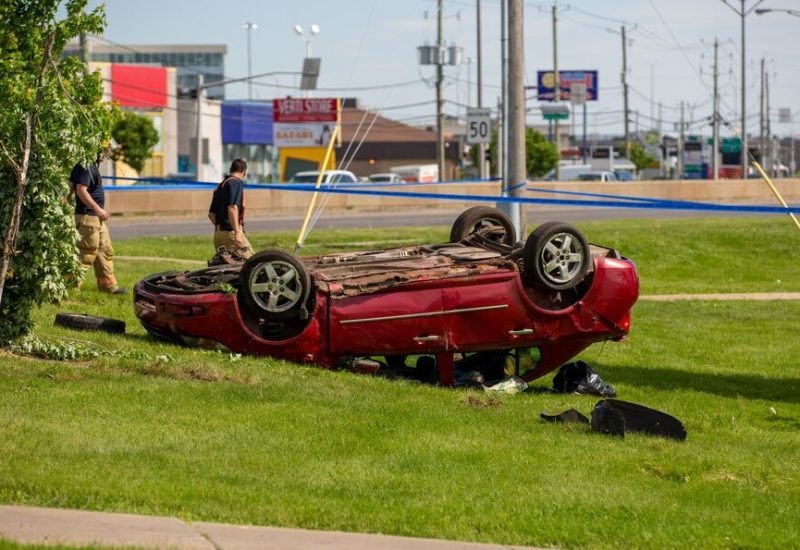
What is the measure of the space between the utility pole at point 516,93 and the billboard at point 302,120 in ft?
204

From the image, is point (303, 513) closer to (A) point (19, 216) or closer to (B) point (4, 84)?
(A) point (19, 216)

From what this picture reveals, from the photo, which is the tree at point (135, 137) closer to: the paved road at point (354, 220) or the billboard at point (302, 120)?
the billboard at point (302, 120)

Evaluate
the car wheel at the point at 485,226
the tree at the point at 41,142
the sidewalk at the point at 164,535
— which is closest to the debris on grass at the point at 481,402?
the car wheel at the point at 485,226

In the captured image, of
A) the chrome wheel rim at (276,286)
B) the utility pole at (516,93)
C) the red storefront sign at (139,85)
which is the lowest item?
the chrome wheel rim at (276,286)

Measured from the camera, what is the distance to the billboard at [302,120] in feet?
270

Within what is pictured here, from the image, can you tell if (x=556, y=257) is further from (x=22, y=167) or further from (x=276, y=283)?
(x=22, y=167)

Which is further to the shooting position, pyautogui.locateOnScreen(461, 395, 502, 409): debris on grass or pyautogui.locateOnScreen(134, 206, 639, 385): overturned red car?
pyautogui.locateOnScreen(134, 206, 639, 385): overturned red car

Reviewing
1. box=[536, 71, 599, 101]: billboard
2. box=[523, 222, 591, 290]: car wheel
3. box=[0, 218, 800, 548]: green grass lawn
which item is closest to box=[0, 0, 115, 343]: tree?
box=[0, 218, 800, 548]: green grass lawn

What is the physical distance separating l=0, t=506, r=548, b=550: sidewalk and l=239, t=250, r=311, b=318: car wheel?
4.56m

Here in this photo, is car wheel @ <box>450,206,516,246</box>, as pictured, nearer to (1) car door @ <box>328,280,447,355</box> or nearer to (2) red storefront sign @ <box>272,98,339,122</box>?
(1) car door @ <box>328,280,447,355</box>

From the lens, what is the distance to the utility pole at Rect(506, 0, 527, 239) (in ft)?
64.7

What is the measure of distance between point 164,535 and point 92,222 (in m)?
8.82

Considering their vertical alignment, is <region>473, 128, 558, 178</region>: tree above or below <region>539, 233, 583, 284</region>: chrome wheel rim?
above

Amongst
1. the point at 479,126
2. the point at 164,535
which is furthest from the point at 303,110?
the point at 164,535
